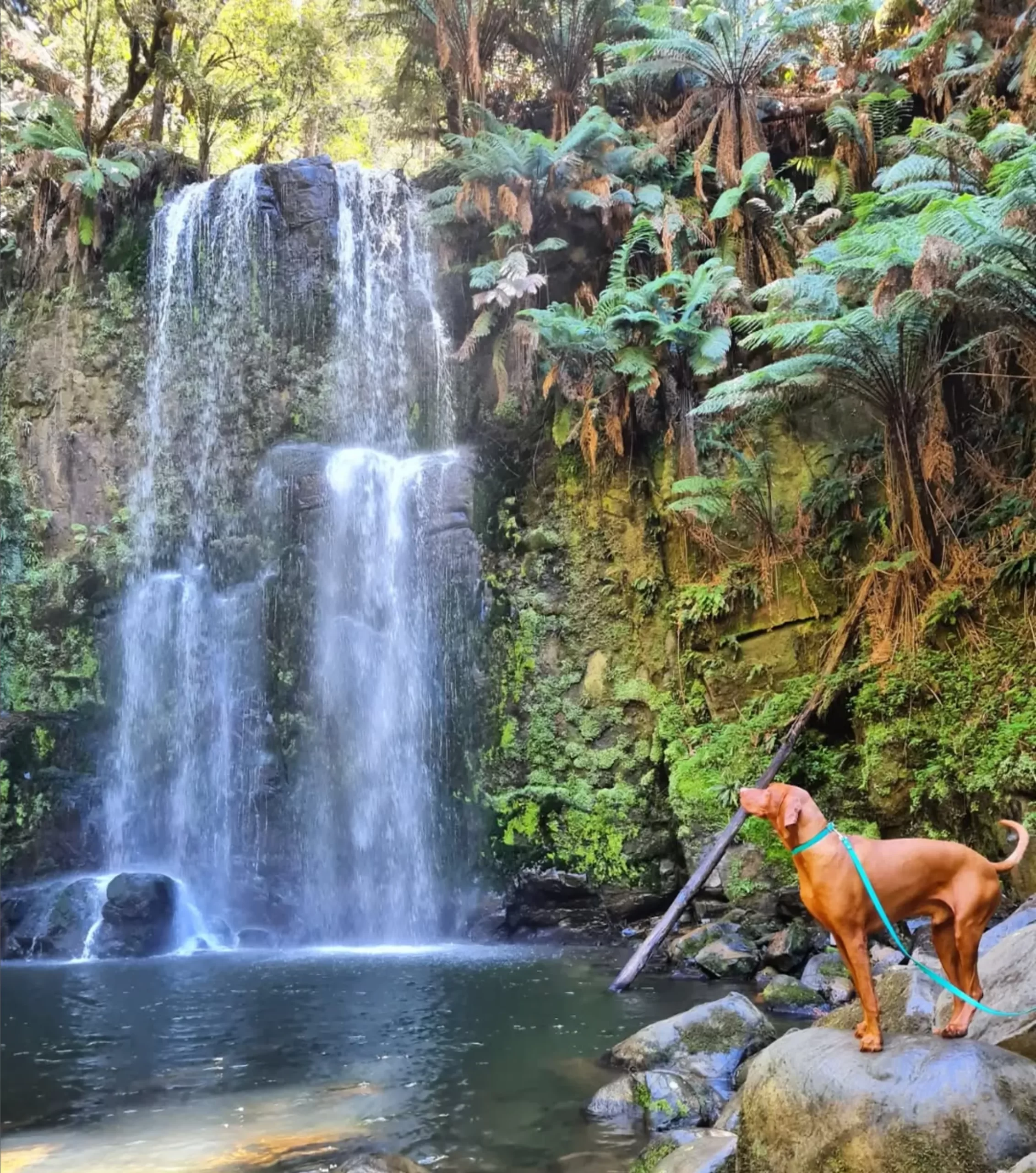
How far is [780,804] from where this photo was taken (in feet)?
11.4

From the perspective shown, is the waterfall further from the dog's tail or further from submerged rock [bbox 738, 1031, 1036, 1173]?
the dog's tail

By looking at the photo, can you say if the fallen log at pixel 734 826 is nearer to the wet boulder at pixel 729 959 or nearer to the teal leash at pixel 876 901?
the wet boulder at pixel 729 959

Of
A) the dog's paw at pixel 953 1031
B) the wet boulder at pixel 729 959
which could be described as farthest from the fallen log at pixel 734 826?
the dog's paw at pixel 953 1031

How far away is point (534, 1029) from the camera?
6.50 m

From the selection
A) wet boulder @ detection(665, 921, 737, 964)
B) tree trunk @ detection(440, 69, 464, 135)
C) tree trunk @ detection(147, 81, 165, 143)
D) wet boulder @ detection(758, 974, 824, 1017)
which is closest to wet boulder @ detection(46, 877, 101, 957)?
wet boulder @ detection(665, 921, 737, 964)

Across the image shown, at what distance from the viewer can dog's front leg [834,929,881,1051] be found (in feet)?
10.9

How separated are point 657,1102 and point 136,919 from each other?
7383 millimetres

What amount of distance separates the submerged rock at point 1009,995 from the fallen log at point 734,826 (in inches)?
131

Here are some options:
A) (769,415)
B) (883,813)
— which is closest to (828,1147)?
(883,813)

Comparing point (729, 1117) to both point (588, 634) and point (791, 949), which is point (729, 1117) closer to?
point (791, 949)

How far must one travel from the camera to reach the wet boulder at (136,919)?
10203 mm

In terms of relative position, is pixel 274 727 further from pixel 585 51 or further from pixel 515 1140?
pixel 585 51

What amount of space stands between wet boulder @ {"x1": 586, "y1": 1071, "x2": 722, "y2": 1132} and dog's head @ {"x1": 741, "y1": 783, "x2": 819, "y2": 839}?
6.95ft

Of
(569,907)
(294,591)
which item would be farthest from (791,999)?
(294,591)
